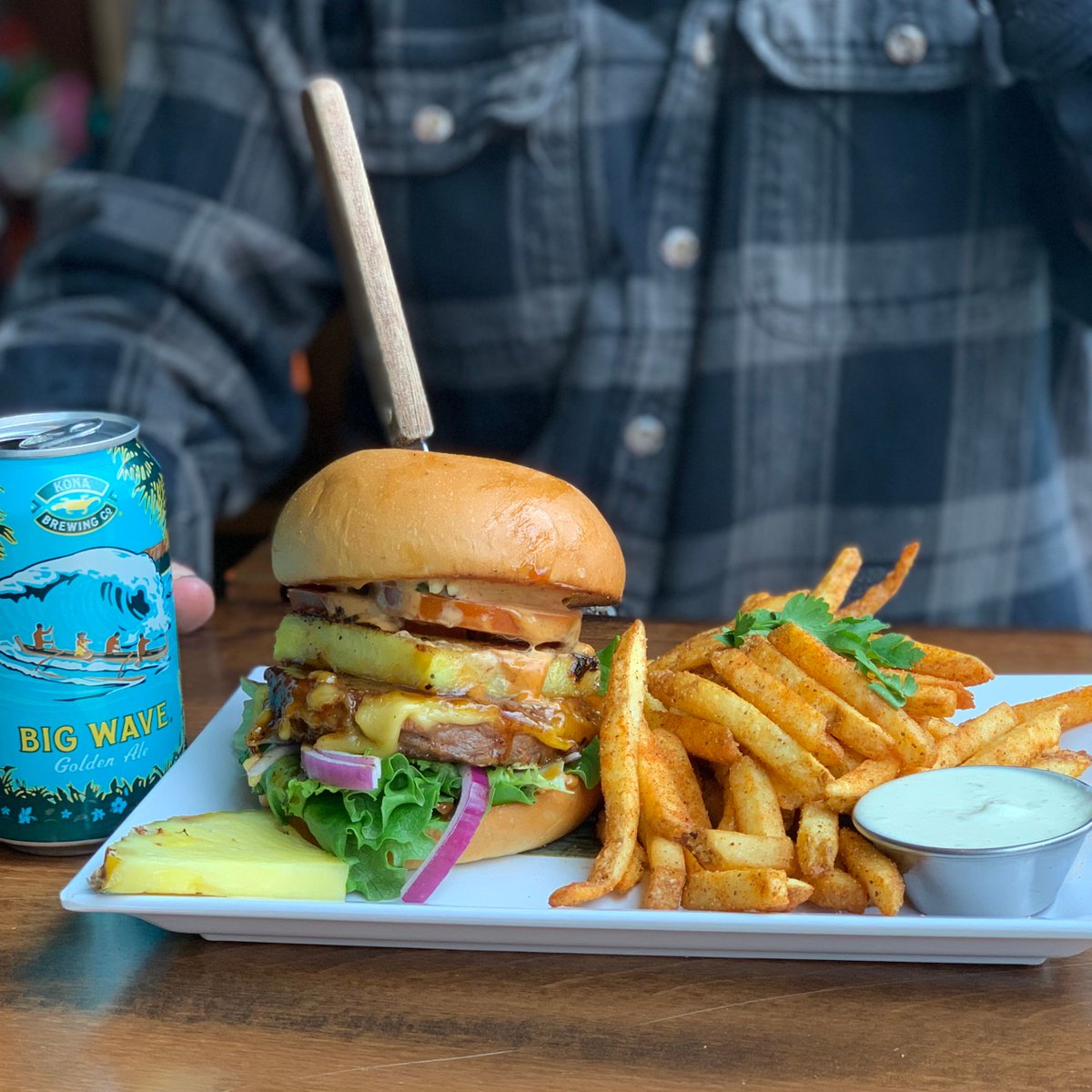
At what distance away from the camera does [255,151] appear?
3115 mm

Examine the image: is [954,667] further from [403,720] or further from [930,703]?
[403,720]

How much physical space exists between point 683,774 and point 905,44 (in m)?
2.06

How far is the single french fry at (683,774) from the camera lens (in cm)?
143

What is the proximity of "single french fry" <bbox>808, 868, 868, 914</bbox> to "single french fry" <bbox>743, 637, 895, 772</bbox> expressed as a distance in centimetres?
19

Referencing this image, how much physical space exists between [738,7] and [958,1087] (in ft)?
7.99

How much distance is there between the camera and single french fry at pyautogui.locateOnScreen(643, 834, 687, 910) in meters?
1.27

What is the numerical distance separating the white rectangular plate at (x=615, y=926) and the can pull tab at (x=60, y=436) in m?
0.47

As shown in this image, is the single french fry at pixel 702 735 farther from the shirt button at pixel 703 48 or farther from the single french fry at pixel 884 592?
the shirt button at pixel 703 48

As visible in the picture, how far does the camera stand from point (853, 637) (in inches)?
60.2

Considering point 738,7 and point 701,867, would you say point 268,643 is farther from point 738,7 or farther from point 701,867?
point 738,7

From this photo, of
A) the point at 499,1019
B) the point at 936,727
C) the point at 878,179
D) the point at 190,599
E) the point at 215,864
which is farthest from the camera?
the point at 878,179

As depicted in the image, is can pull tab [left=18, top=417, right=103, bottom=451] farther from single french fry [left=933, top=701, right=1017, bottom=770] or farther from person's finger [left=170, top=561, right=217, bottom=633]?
single french fry [left=933, top=701, right=1017, bottom=770]

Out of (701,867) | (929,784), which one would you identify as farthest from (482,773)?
(929,784)

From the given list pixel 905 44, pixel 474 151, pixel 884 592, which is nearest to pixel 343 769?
pixel 884 592
